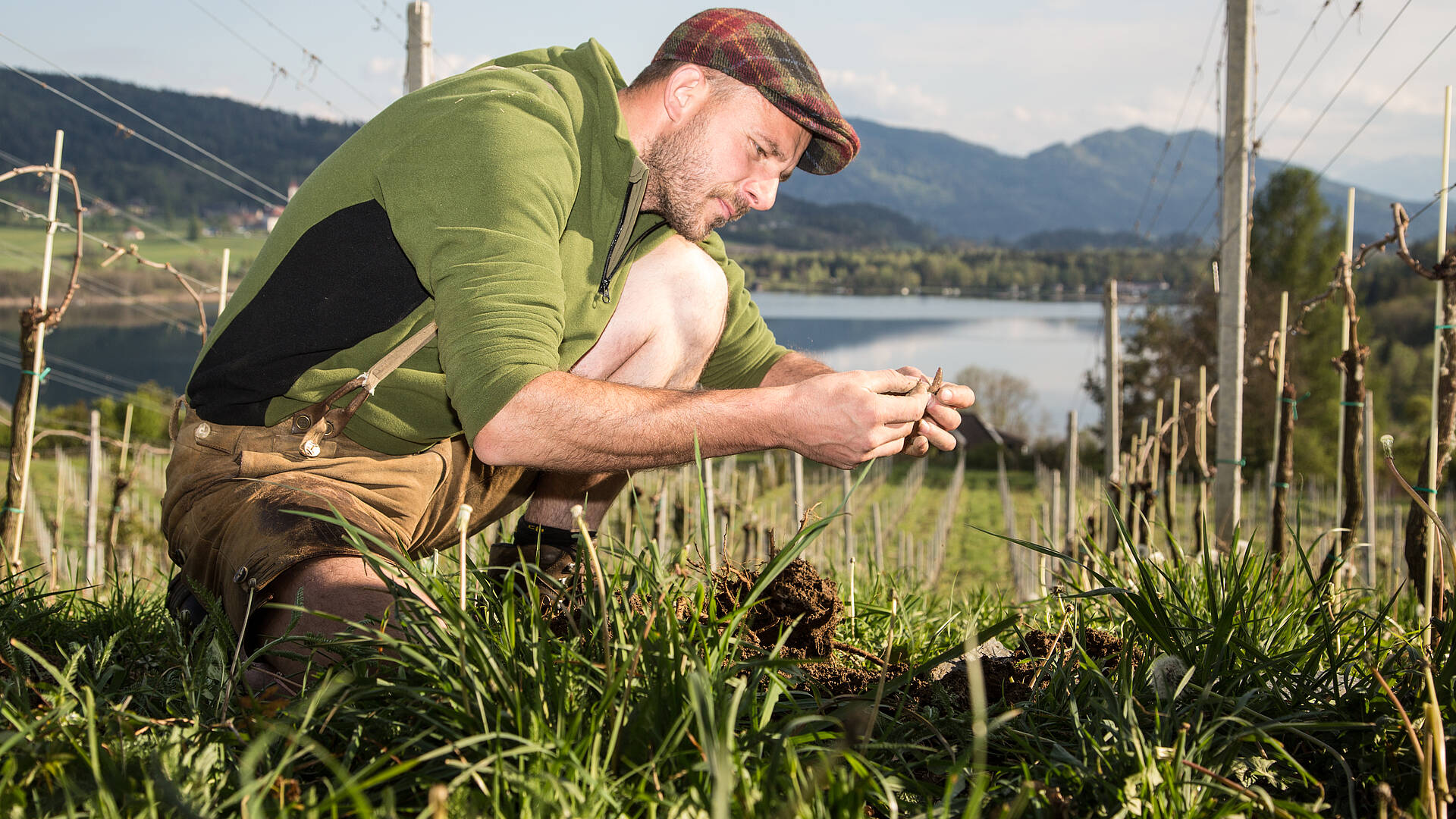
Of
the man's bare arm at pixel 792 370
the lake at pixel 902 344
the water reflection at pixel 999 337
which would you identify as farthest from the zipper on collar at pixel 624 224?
the lake at pixel 902 344

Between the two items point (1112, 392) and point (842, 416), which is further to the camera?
point (1112, 392)

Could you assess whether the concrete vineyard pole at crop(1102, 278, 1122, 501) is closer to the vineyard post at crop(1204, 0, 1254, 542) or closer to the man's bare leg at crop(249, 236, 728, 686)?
the vineyard post at crop(1204, 0, 1254, 542)

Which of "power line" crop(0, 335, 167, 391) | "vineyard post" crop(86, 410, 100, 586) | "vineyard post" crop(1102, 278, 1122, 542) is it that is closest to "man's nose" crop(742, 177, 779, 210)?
"power line" crop(0, 335, 167, 391)

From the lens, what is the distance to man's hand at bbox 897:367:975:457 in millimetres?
2000

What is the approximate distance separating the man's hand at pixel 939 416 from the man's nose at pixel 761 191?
0.53 m

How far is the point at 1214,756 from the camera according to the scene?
1.18m

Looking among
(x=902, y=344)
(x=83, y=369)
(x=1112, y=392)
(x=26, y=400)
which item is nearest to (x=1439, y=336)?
(x=26, y=400)

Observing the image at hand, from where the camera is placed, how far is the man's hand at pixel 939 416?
2000 millimetres

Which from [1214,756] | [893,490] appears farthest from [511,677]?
[893,490]

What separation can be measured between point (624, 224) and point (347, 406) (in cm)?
73

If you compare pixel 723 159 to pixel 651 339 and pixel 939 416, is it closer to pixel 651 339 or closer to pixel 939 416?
pixel 651 339

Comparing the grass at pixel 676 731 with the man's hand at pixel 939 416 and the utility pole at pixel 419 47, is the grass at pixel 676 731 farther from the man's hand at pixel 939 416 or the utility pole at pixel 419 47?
the utility pole at pixel 419 47

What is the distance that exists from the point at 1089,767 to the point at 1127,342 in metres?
46.0

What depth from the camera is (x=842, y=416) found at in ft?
5.67
